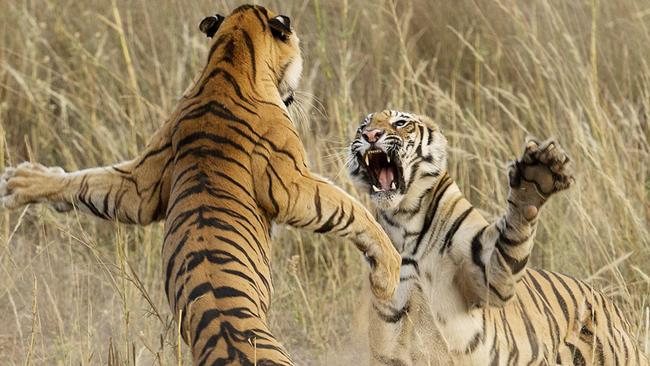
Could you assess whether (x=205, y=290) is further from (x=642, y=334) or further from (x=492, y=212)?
(x=492, y=212)

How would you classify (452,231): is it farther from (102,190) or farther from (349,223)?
(102,190)

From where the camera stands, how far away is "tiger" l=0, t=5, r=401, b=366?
314cm

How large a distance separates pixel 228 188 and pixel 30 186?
2.13 ft

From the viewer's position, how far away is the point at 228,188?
3404 millimetres

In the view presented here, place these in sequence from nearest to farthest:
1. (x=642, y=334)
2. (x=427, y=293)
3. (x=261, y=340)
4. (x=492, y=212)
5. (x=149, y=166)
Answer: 1. (x=261, y=340)
2. (x=149, y=166)
3. (x=427, y=293)
4. (x=642, y=334)
5. (x=492, y=212)

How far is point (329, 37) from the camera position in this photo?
696cm

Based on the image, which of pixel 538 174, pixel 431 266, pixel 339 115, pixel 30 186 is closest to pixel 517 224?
pixel 538 174

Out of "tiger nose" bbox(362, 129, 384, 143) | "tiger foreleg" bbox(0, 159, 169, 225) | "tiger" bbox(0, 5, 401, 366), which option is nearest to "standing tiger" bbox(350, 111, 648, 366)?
"tiger nose" bbox(362, 129, 384, 143)

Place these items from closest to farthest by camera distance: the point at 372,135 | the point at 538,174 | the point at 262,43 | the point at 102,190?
the point at 538,174
the point at 102,190
the point at 262,43
the point at 372,135

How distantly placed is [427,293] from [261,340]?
4.07ft

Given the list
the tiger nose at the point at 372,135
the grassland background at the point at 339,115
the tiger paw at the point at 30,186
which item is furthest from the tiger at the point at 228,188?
the grassland background at the point at 339,115

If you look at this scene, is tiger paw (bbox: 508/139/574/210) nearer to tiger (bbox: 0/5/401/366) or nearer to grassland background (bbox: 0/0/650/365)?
tiger (bbox: 0/5/401/366)

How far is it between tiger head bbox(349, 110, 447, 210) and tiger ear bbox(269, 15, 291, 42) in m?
0.38

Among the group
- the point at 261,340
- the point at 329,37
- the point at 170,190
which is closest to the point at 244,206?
the point at 170,190
